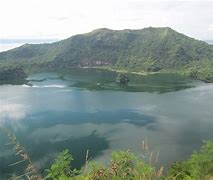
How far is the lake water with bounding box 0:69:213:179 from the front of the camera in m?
76.1

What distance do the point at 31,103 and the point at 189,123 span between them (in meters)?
69.3

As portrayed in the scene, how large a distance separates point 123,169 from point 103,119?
304 ft

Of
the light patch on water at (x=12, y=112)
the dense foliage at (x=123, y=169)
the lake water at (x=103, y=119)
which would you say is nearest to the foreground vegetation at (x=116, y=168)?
the dense foliage at (x=123, y=169)

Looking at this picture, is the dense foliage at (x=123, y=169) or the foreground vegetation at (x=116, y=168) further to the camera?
the dense foliage at (x=123, y=169)

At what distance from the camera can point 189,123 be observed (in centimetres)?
9831

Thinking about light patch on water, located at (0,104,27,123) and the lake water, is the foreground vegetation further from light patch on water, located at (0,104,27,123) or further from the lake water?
light patch on water, located at (0,104,27,123)

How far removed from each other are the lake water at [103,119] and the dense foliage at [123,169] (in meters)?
20.7

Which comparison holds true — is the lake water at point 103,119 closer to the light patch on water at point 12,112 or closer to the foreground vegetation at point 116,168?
the light patch on water at point 12,112

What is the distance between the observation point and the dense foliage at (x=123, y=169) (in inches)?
478

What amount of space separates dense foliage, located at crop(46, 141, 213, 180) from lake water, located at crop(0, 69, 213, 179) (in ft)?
67.8

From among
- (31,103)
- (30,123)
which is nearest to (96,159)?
(30,123)

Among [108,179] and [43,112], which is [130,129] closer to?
[43,112]

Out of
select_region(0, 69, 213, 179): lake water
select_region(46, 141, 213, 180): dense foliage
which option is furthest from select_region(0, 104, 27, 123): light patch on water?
select_region(46, 141, 213, 180): dense foliage

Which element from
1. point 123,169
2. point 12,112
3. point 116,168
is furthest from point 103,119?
point 116,168
